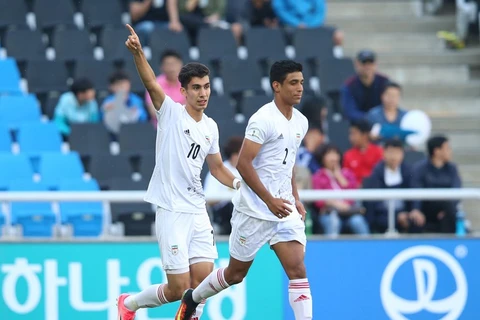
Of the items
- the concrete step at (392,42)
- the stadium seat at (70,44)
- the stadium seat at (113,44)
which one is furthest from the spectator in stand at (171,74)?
the concrete step at (392,42)

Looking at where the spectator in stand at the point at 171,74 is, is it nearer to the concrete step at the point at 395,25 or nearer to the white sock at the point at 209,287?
the concrete step at the point at 395,25

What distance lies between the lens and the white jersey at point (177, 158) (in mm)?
9188

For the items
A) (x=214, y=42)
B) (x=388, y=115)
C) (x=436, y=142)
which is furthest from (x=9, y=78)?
(x=436, y=142)

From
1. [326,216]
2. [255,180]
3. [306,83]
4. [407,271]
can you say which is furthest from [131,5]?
[255,180]

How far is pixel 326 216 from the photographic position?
11.7 meters

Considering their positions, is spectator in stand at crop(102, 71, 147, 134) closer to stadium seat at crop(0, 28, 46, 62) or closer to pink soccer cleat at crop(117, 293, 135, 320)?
stadium seat at crop(0, 28, 46, 62)

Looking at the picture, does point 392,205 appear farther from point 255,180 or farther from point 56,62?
point 56,62

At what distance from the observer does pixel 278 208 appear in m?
8.80

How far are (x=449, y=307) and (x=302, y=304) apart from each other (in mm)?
2524

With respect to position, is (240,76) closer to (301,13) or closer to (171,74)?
(171,74)

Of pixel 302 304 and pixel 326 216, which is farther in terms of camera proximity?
pixel 326 216

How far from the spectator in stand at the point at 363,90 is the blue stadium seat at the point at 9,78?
3.89 m

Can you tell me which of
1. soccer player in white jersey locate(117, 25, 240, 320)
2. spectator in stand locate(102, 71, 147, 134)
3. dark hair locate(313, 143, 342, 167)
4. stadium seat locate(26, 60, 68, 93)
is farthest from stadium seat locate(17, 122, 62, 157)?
soccer player in white jersey locate(117, 25, 240, 320)

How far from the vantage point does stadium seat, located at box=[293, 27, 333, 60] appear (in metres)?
15.3
